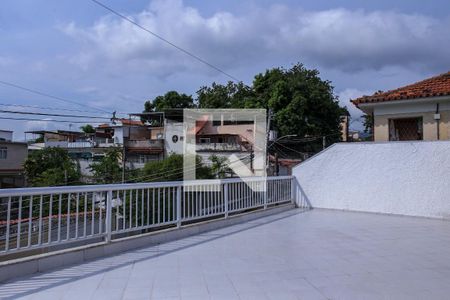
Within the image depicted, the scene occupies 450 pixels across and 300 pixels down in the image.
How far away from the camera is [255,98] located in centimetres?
2855

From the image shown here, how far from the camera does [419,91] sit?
30.1 feet

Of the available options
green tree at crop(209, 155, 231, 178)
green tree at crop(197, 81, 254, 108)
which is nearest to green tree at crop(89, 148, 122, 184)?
green tree at crop(209, 155, 231, 178)

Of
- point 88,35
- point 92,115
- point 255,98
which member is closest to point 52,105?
point 92,115

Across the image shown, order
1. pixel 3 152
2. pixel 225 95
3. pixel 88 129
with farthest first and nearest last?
pixel 88 129, pixel 225 95, pixel 3 152

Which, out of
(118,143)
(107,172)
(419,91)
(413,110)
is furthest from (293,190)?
(118,143)

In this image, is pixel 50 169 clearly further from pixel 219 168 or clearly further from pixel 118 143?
pixel 118 143

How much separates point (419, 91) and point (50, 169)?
24.6 m

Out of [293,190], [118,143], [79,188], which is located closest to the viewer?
[79,188]

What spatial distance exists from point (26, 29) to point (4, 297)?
20.7 ft

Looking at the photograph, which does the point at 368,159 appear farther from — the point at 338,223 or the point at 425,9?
the point at 425,9

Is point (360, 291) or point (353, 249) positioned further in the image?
point (353, 249)

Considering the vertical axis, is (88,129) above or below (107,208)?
above

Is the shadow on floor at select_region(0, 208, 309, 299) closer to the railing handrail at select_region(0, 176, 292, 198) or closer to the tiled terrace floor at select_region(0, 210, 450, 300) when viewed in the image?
the tiled terrace floor at select_region(0, 210, 450, 300)

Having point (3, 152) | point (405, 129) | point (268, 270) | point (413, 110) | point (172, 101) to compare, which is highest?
point (172, 101)
